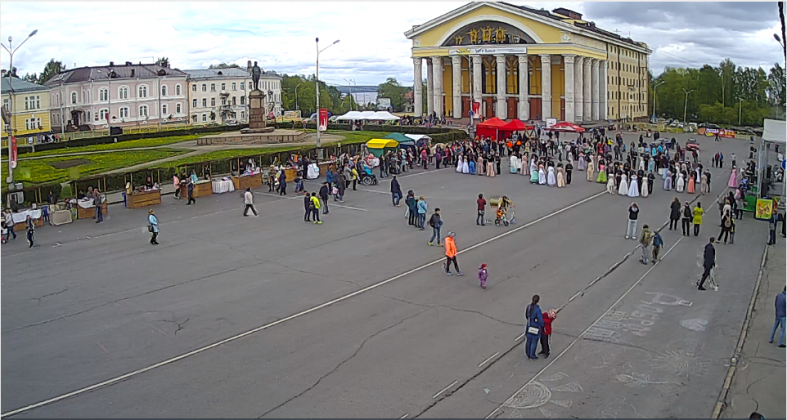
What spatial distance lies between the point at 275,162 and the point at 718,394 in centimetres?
3019

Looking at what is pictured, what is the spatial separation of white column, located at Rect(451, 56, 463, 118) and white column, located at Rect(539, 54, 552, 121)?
394 inches

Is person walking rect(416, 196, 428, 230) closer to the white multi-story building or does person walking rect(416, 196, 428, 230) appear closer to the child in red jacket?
the child in red jacket

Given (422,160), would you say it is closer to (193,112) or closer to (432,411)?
(432,411)

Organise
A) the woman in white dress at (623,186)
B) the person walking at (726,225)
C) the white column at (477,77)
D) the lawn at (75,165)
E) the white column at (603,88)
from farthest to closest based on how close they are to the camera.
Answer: the white column at (603,88) → the white column at (477,77) → the lawn at (75,165) → the woman in white dress at (623,186) → the person walking at (726,225)

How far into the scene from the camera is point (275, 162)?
3938cm

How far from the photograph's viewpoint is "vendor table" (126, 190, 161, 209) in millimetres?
29719

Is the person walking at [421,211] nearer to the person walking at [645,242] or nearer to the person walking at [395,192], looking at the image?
the person walking at [395,192]

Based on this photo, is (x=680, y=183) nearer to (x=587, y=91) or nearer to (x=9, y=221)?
(x=9, y=221)

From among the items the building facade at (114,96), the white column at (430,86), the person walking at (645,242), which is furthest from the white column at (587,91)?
the person walking at (645,242)

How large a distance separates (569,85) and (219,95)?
44.5 metres

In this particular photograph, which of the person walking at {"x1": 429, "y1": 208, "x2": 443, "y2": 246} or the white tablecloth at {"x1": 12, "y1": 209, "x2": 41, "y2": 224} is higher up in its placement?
the white tablecloth at {"x1": 12, "y1": 209, "x2": 41, "y2": 224}

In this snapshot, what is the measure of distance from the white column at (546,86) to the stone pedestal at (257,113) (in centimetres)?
4075

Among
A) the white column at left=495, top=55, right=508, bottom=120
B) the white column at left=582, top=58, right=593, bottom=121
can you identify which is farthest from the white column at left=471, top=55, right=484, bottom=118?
the white column at left=582, top=58, right=593, bottom=121

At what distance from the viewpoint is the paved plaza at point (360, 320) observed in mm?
11758
